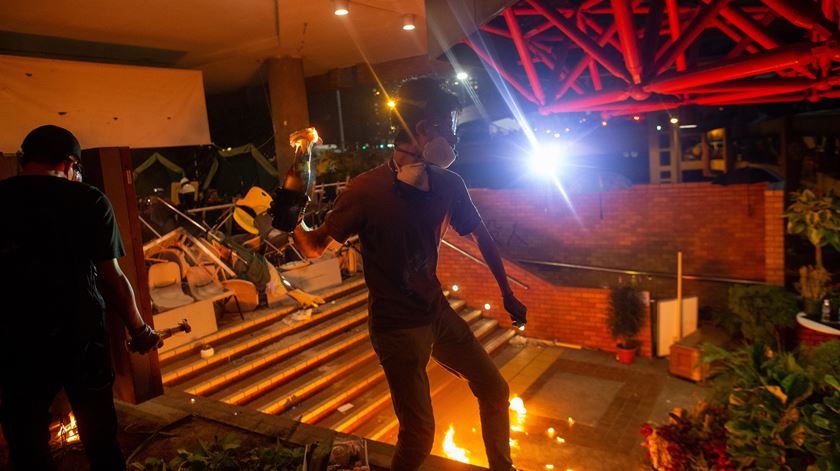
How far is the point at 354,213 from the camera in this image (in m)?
2.46

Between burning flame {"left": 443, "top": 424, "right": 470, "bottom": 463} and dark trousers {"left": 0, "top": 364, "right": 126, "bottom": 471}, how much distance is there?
3.78 meters

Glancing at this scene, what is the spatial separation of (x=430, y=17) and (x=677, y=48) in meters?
2.12

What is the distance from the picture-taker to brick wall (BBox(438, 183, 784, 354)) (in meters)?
9.16

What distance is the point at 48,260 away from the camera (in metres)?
2.29

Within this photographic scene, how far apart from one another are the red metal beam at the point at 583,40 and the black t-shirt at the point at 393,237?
138 inches

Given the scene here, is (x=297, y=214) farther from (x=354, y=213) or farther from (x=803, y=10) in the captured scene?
(x=803, y=10)

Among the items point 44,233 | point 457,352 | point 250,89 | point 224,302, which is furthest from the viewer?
point 250,89

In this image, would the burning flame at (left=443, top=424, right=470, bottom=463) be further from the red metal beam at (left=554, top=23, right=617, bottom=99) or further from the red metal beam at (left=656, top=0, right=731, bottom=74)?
the red metal beam at (left=554, top=23, right=617, bottom=99)

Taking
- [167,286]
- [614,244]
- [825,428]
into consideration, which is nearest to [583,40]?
[825,428]

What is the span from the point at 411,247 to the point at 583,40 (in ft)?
12.6

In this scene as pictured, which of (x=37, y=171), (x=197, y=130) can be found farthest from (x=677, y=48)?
(x=197, y=130)

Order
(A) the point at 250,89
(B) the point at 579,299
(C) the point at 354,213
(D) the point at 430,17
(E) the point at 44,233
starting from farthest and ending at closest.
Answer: (A) the point at 250,89
(B) the point at 579,299
(D) the point at 430,17
(C) the point at 354,213
(E) the point at 44,233

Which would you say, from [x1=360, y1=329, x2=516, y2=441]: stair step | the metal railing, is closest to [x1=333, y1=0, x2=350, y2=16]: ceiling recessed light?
the metal railing

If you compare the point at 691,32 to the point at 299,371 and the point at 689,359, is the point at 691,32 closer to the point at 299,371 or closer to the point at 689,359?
the point at 689,359
